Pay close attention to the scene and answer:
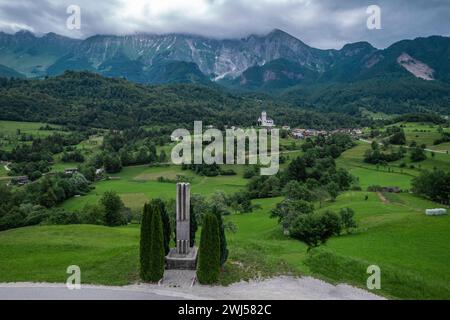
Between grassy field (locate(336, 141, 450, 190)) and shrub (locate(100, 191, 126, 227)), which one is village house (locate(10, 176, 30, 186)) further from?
grassy field (locate(336, 141, 450, 190))

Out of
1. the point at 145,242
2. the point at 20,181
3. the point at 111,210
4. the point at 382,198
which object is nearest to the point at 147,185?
the point at 20,181

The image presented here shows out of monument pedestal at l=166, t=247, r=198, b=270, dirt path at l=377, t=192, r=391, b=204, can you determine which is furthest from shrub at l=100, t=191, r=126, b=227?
dirt path at l=377, t=192, r=391, b=204

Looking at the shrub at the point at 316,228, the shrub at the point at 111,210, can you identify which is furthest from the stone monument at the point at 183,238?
the shrub at the point at 111,210

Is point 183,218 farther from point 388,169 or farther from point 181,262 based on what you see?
point 388,169

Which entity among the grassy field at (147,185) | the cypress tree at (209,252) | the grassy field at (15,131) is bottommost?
the grassy field at (147,185)

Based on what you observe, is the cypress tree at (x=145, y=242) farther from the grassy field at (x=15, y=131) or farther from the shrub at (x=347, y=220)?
the grassy field at (x=15, y=131)
